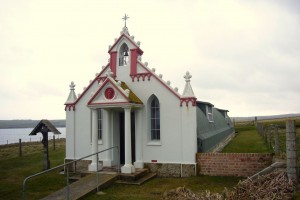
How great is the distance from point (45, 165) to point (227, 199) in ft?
41.6

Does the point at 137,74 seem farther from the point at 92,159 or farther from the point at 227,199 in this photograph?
the point at 227,199

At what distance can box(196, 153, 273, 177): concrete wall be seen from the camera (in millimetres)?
13252

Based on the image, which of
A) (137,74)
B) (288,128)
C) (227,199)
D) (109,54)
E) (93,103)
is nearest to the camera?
(227,199)

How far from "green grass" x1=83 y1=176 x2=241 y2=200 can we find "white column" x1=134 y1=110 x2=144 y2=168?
1.51 meters

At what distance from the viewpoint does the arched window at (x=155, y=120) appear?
15.4 metres

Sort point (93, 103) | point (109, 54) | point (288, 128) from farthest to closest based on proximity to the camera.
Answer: point (109, 54) → point (93, 103) → point (288, 128)

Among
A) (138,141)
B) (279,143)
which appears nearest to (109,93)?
(138,141)

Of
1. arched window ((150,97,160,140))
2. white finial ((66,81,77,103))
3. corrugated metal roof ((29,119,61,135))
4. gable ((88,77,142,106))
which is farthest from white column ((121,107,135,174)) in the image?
corrugated metal roof ((29,119,61,135))

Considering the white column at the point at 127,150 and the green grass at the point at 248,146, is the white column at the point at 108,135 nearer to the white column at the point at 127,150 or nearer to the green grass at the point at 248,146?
the white column at the point at 127,150

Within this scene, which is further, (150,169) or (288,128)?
(150,169)

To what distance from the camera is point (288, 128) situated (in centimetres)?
1008

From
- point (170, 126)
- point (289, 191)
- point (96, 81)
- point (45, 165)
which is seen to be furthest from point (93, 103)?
point (289, 191)

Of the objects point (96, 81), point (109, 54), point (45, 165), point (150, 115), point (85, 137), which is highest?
point (109, 54)

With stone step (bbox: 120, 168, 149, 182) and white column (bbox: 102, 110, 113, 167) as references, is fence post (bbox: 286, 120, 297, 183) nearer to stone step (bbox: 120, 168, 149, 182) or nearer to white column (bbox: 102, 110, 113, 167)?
stone step (bbox: 120, 168, 149, 182)
